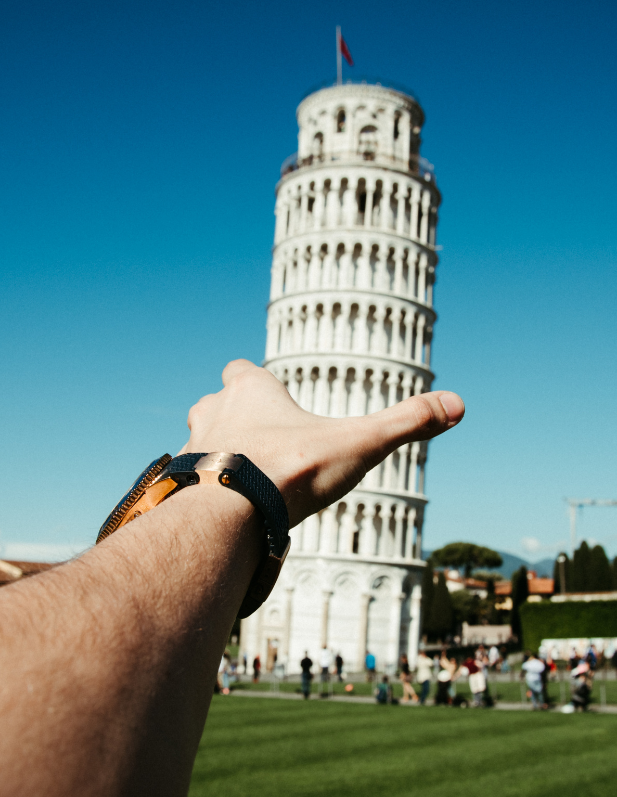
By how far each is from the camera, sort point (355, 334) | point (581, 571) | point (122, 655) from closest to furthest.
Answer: point (122, 655) < point (355, 334) < point (581, 571)

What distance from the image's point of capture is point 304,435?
171cm

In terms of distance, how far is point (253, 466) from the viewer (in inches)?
57.6

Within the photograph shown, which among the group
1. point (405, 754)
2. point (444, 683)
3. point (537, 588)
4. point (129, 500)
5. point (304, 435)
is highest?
point (304, 435)

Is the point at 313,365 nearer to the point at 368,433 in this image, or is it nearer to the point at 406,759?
the point at 406,759

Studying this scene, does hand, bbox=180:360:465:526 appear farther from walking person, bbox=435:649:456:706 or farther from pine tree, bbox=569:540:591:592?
pine tree, bbox=569:540:591:592

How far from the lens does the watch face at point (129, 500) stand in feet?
4.90

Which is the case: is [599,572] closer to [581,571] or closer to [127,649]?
[581,571]

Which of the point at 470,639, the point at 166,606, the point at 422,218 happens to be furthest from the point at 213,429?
the point at 470,639

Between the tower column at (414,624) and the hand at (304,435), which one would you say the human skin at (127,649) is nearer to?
the hand at (304,435)

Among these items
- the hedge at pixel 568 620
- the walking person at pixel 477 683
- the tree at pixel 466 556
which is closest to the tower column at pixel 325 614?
the hedge at pixel 568 620

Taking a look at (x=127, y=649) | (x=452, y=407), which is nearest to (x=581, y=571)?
(x=452, y=407)

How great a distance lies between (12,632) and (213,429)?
3.07 ft

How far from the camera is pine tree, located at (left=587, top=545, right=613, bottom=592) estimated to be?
2458 inches

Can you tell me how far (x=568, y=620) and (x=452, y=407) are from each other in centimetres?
4660
